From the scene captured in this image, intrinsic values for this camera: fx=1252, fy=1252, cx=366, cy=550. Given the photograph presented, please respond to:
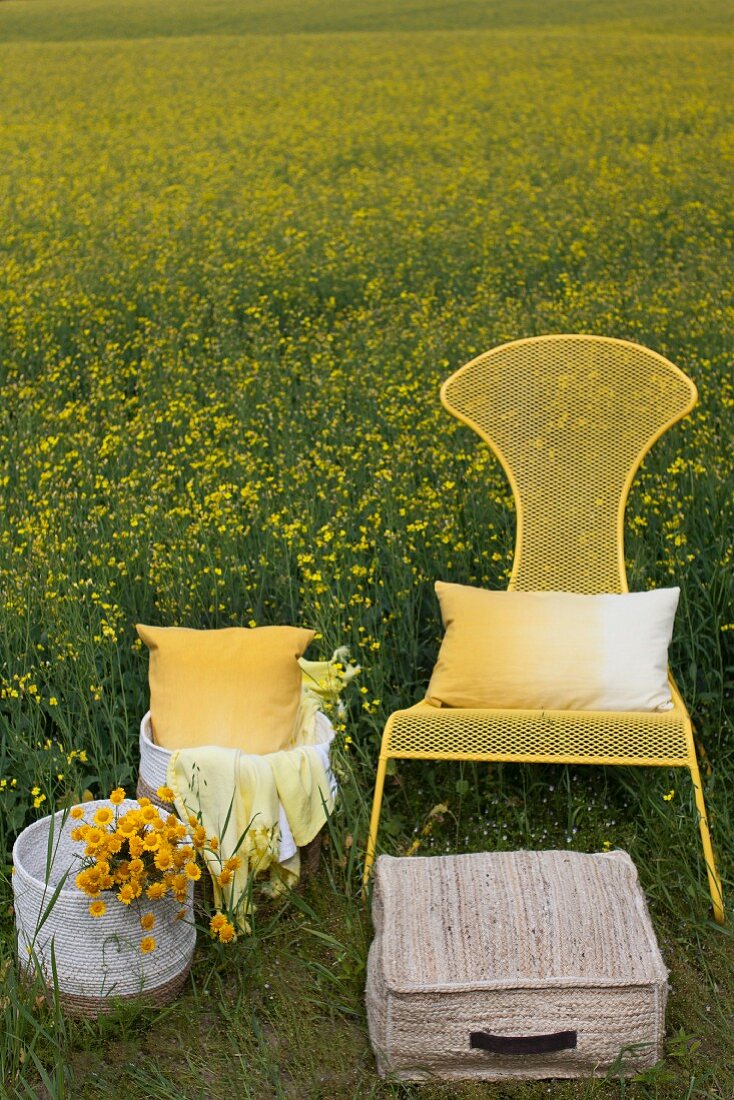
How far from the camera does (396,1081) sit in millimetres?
2156

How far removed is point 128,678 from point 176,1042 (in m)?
1.06

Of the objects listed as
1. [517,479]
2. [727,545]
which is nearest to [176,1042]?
[517,479]

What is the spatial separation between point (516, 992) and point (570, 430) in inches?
62.3

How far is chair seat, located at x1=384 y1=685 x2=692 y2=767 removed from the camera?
8.55 ft

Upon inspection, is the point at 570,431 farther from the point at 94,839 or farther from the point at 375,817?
the point at 94,839

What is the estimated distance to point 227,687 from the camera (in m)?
2.71

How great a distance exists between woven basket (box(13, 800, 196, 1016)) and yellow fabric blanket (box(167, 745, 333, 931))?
195 mm

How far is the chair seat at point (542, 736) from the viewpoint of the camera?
2.61 m

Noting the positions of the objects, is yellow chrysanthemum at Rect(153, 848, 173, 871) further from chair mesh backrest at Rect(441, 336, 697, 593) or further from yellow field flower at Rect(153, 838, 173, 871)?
chair mesh backrest at Rect(441, 336, 697, 593)

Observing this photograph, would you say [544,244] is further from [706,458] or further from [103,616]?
[103,616]

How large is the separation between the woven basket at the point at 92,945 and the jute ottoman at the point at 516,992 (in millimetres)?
396

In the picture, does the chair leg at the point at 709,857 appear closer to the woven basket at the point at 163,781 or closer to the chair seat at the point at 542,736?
the chair seat at the point at 542,736

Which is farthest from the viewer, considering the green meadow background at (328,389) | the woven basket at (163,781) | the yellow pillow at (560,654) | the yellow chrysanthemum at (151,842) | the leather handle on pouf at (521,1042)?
the yellow pillow at (560,654)

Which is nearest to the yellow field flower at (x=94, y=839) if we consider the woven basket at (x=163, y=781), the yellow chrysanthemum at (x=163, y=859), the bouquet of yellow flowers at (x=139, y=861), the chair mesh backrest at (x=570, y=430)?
the bouquet of yellow flowers at (x=139, y=861)
